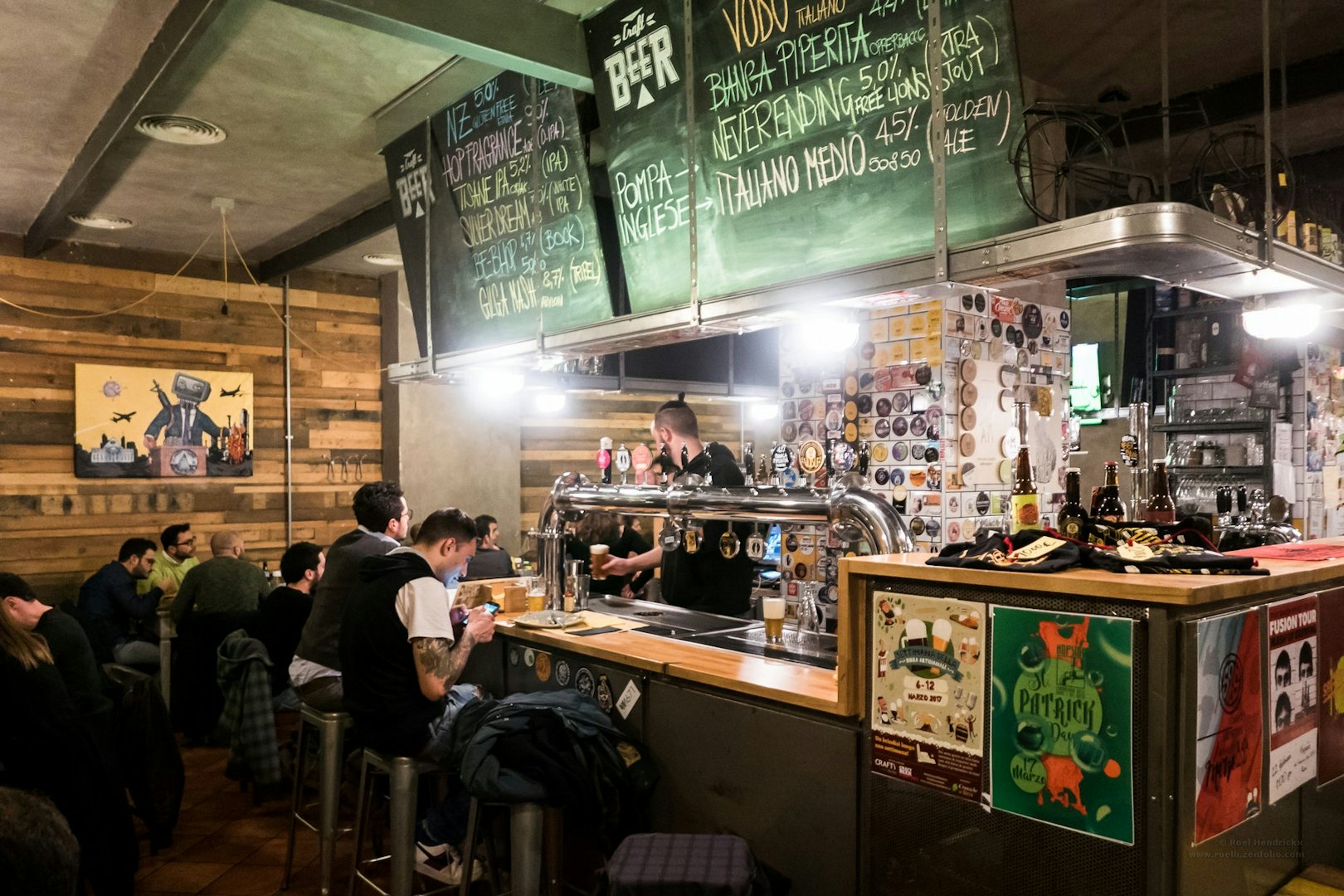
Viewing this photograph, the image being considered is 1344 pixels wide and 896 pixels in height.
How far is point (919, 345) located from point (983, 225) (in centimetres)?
196

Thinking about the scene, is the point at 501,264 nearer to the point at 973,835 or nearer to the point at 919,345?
the point at 919,345

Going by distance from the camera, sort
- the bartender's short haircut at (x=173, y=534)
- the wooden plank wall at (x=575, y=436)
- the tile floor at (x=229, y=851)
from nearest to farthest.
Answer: the tile floor at (x=229, y=851) < the bartender's short haircut at (x=173, y=534) < the wooden plank wall at (x=575, y=436)

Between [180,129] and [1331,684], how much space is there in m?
4.78

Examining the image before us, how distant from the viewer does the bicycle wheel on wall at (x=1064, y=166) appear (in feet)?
7.84

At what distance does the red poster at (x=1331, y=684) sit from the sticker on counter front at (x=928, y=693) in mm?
873

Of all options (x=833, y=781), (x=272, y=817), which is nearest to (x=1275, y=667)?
(x=833, y=781)

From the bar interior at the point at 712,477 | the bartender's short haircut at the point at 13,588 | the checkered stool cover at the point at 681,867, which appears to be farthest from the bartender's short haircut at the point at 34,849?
the bartender's short haircut at the point at 13,588

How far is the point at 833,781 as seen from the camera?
2.38 m

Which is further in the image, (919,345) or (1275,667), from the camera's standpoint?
(919,345)

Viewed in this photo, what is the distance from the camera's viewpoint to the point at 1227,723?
1.89 meters

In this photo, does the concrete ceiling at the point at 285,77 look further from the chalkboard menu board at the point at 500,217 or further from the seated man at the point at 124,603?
the seated man at the point at 124,603

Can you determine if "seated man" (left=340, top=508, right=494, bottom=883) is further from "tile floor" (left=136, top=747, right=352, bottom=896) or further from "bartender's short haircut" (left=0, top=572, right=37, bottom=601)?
"bartender's short haircut" (left=0, top=572, right=37, bottom=601)

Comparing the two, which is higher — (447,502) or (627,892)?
(447,502)

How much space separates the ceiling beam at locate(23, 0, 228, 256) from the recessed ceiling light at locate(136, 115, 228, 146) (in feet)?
0.32
